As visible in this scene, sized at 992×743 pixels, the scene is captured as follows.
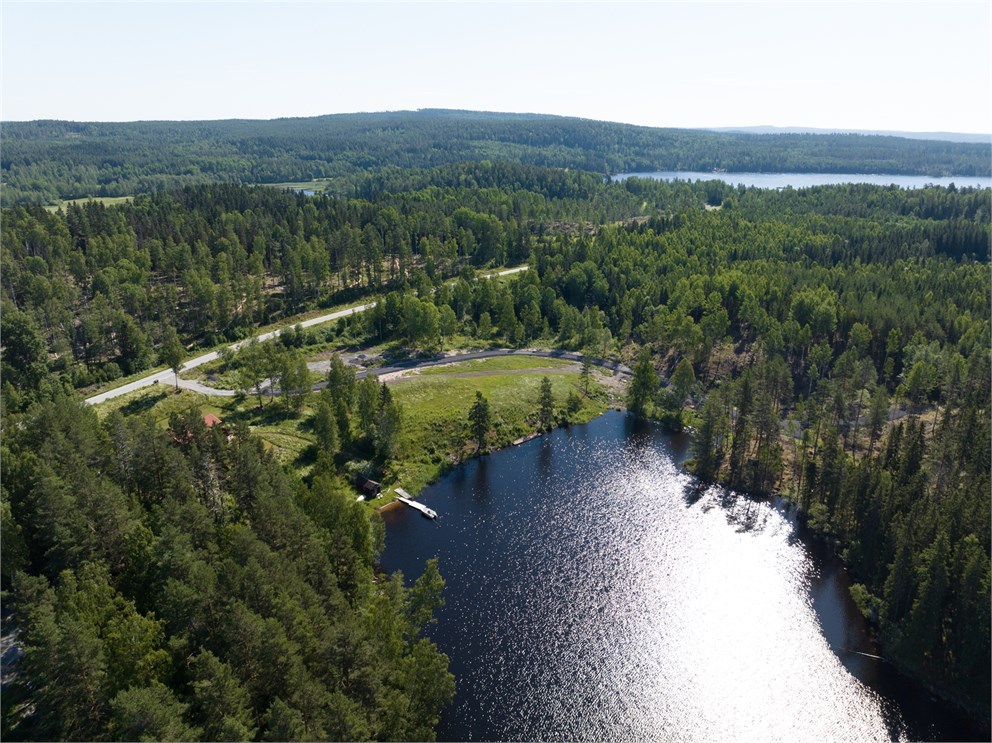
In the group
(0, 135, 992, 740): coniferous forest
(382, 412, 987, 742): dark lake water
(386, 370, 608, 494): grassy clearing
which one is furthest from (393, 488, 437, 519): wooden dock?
(0, 135, 992, 740): coniferous forest

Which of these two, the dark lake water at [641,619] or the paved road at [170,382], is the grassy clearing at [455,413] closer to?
the dark lake water at [641,619]

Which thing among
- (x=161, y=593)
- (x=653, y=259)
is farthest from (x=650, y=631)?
(x=653, y=259)

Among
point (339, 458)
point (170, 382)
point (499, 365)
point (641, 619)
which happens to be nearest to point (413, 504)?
point (339, 458)

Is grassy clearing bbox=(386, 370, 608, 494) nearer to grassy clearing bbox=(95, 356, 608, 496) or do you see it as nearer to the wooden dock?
grassy clearing bbox=(95, 356, 608, 496)

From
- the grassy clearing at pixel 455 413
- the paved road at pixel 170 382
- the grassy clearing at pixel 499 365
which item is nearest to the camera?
the grassy clearing at pixel 455 413

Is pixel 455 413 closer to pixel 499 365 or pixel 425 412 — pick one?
pixel 425 412

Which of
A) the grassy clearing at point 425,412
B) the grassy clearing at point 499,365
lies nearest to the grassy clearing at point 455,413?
the grassy clearing at point 425,412
